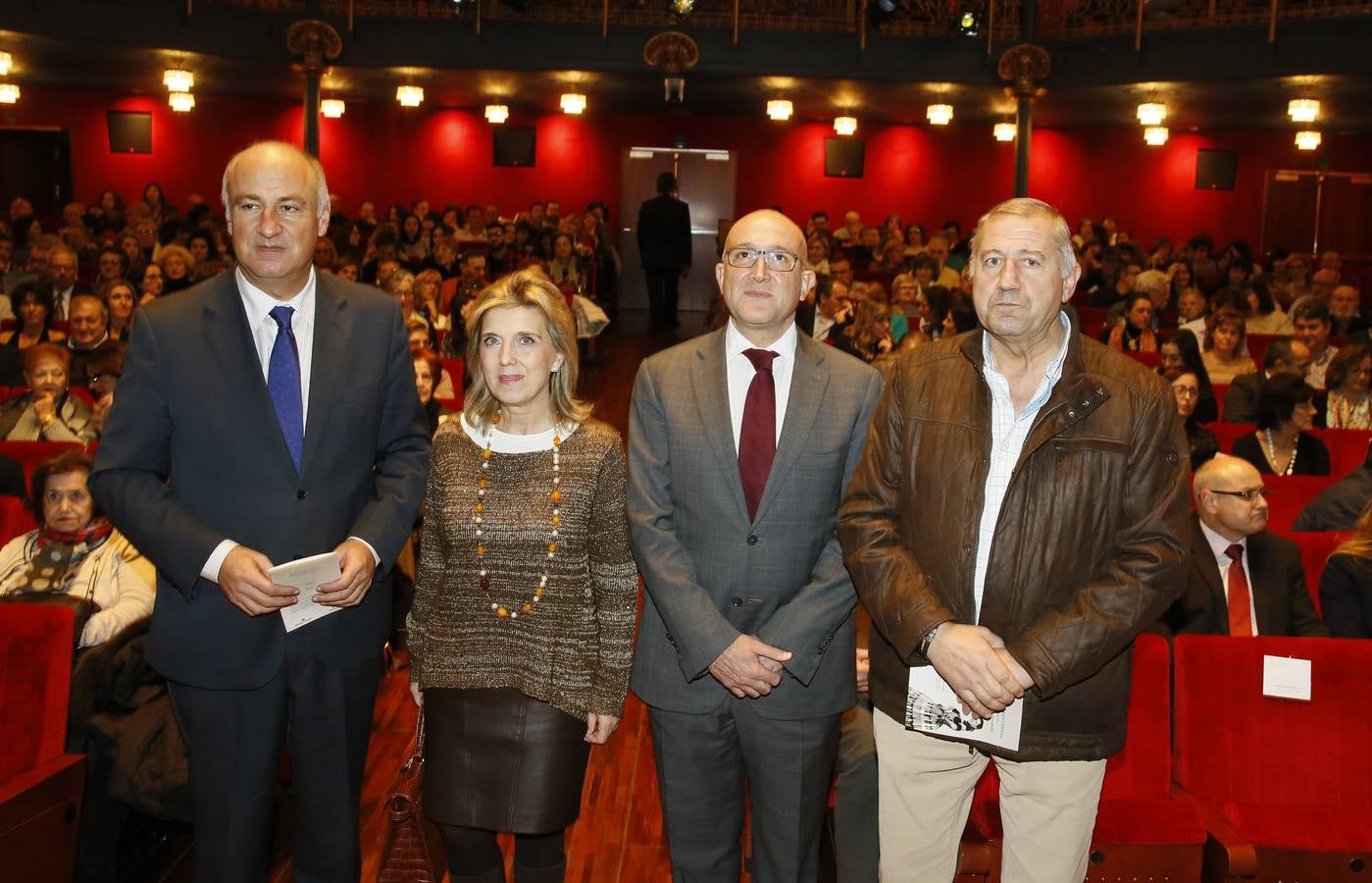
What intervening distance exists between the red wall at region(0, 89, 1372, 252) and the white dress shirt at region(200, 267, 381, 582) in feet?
49.4

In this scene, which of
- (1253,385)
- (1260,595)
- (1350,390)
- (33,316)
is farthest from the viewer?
(33,316)

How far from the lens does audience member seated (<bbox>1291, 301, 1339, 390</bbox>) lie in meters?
7.44

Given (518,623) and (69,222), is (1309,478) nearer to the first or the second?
(518,623)

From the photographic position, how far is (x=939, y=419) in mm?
2285

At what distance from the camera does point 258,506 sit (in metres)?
2.30

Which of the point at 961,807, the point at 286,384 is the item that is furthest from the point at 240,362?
the point at 961,807

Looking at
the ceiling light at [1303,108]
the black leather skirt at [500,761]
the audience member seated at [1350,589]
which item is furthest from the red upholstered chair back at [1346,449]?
the ceiling light at [1303,108]

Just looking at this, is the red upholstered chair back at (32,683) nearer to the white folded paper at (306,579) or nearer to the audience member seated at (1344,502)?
the white folded paper at (306,579)

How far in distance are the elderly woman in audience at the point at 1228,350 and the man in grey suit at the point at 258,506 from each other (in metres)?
6.10

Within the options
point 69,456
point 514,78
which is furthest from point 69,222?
point 69,456

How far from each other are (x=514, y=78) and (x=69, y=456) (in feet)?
36.2

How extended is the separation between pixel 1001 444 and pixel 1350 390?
4.58 m

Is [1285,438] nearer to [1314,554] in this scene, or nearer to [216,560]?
[1314,554]

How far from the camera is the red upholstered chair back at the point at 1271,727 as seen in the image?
9.84 ft
